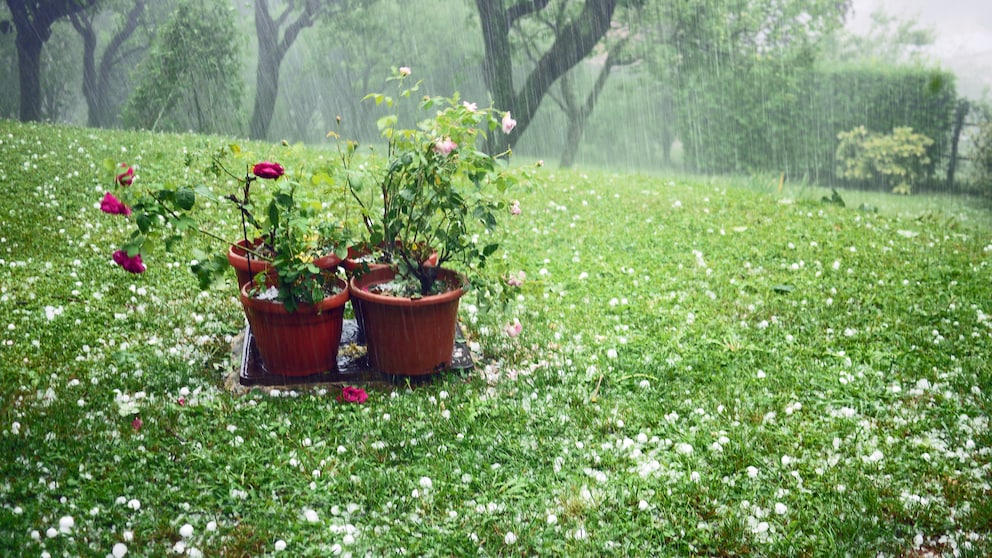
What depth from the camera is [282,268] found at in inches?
126

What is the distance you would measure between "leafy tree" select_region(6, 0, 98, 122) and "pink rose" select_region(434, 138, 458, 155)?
46.0ft

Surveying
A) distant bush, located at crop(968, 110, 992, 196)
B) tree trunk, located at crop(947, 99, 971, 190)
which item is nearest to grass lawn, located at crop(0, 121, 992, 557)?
distant bush, located at crop(968, 110, 992, 196)

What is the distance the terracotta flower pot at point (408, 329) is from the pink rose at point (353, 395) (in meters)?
0.25

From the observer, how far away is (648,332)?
437cm

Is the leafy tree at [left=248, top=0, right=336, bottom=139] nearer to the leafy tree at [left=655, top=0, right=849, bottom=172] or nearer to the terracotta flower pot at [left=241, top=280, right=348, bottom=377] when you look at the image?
the leafy tree at [left=655, top=0, right=849, bottom=172]

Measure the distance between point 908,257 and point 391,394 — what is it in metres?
4.84

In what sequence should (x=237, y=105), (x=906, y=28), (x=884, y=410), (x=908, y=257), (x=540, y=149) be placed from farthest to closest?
(x=906, y=28)
(x=540, y=149)
(x=237, y=105)
(x=908, y=257)
(x=884, y=410)

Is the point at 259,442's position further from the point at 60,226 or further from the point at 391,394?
the point at 60,226

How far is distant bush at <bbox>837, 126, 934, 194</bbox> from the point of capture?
15203 millimetres

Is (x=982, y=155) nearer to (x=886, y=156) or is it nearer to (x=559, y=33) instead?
(x=886, y=156)

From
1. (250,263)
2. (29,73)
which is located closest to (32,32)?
(29,73)

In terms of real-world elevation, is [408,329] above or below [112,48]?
below

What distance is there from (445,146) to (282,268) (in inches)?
36.9

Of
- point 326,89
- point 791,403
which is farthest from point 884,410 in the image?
point 326,89
